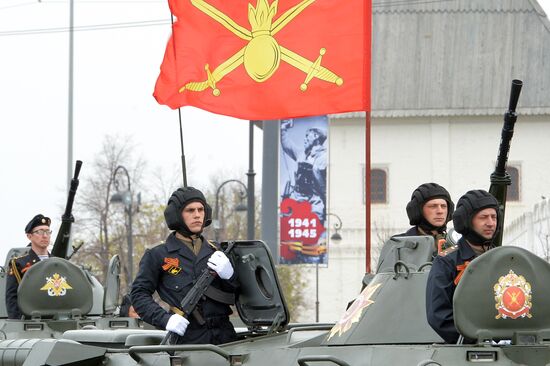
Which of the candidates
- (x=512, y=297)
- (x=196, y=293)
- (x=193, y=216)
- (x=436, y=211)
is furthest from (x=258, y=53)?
(x=512, y=297)

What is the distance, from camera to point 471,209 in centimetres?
984

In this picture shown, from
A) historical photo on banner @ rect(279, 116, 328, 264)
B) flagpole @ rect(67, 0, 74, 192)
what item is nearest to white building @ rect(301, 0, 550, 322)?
historical photo on banner @ rect(279, 116, 328, 264)

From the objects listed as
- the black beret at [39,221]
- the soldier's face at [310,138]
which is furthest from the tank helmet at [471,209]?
the soldier's face at [310,138]

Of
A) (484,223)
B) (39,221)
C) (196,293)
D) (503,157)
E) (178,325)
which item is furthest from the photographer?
(39,221)

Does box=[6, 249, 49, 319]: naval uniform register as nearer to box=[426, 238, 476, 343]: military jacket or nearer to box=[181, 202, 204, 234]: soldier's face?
box=[181, 202, 204, 234]: soldier's face

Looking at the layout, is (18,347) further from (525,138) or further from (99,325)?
(525,138)

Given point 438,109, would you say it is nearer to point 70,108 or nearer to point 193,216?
point 70,108

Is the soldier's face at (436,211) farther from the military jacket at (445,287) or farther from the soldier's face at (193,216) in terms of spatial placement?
the military jacket at (445,287)

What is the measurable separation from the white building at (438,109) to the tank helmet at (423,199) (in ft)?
206

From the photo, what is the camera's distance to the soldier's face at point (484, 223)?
986 centimetres

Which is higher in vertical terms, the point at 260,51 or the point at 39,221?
the point at 260,51

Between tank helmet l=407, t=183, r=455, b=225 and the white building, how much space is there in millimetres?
62713

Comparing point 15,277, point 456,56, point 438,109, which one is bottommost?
point 15,277

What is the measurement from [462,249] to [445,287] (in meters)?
0.32
